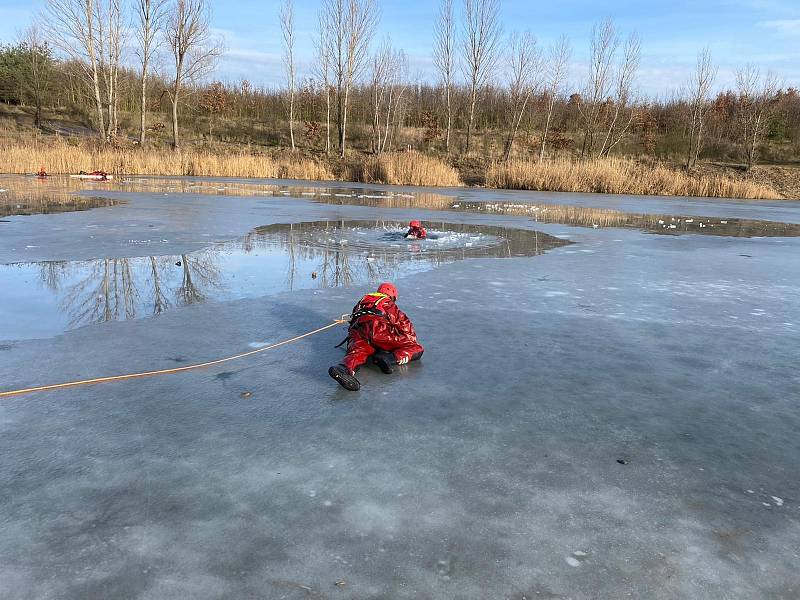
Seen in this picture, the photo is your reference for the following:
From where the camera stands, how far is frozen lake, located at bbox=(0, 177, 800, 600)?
1929mm

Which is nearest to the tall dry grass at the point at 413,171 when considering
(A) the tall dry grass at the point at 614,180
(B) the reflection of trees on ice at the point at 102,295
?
(A) the tall dry grass at the point at 614,180

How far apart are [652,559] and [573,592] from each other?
0.35 meters

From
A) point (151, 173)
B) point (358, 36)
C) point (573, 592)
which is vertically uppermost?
point (358, 36)

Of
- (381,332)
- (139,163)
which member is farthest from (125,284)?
(139,163)

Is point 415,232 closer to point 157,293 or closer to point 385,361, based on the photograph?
point 157,293

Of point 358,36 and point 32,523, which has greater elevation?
point 358,36

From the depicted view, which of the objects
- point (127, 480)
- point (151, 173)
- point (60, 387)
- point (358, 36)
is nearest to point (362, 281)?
point (60, 387)

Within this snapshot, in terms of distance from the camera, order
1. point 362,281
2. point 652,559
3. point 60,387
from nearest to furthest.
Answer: point 652,559, point 60,387, point 362,281

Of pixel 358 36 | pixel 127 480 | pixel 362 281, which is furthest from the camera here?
pixel 358 36

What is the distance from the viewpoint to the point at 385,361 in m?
3.84

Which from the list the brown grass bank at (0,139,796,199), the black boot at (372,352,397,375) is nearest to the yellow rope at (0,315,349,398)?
the black boot at (372,352,397,375)

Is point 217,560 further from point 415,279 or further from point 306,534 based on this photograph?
point 415,279

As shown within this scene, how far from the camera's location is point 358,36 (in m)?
38.8

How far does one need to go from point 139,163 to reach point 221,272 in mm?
23040
